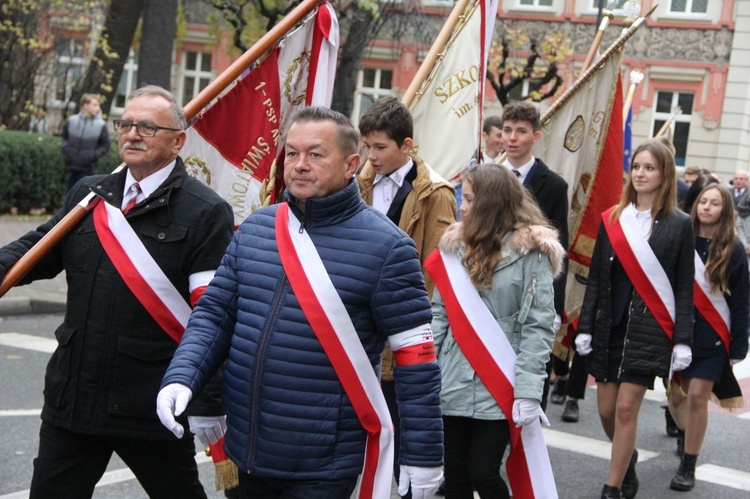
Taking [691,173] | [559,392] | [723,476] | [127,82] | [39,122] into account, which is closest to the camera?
[723,476]

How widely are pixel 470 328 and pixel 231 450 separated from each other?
1.53 meters

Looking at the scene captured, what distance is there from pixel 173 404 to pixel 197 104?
179 cm

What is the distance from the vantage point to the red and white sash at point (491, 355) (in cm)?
483

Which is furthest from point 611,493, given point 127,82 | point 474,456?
point 127,82

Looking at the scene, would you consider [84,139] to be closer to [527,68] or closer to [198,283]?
[527,68]

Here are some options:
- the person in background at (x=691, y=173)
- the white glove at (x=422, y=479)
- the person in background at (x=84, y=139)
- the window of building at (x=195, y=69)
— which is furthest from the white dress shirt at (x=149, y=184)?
the window of building at (x=195, y=69)

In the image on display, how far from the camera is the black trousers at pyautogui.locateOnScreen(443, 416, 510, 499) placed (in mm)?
4773

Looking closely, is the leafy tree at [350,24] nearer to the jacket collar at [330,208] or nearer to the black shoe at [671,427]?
the black shoe at [671,427]

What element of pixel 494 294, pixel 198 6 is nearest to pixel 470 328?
pixel 494 294

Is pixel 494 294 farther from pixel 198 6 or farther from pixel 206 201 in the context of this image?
pixel 198 6

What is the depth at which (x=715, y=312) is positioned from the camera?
22.9 ft

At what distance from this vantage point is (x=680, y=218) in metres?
6.18

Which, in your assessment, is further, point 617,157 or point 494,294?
point 617,157

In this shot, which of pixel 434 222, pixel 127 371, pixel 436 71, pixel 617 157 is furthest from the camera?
pixel 617 157
